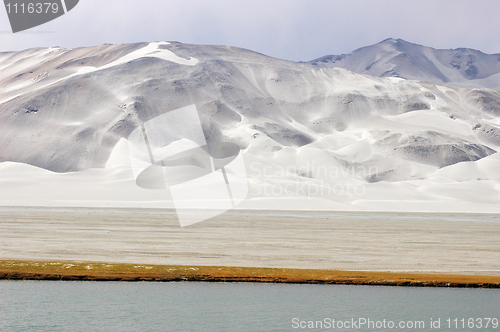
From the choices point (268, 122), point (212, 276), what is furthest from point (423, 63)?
point (212, 276)

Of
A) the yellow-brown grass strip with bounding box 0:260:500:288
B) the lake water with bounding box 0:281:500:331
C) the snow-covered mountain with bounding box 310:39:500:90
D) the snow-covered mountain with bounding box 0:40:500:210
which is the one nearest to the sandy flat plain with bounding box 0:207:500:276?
the yellow-brown grass strip with bounding box 0:260:500:288

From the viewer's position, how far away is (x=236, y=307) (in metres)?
8.93

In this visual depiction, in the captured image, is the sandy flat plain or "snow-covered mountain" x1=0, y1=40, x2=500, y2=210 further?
"snow-covered mountain" x1=0, y1=40, x2=500, y2=210

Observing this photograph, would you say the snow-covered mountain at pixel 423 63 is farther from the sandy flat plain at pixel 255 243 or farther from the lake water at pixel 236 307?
the lake water at pixel 236 307

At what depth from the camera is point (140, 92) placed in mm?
78688

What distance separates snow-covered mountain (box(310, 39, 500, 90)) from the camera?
15888cm

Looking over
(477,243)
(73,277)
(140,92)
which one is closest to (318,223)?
(477,243)

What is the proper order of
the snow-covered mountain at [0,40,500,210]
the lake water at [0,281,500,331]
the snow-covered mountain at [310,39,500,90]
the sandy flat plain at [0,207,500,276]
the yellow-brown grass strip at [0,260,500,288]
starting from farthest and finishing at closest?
the snow-covered mountain at [310,39,500,90] → the snow-covered mountain at [0,40,500,210] → the sandy flat plain at [0,207,500,276] → the yellow-brown grass strip at [0,260,500,288] → the lake water at [0,281,500,331]

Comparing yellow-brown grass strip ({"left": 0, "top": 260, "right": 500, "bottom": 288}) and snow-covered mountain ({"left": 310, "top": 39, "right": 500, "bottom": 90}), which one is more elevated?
snow-covered mountain ({"left": 310, "top": 39, "right": 500, "bottom": 90})

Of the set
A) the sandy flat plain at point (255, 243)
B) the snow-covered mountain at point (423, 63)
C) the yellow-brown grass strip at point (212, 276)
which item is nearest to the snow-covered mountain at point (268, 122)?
the sandy flat plain at point (255, 243)

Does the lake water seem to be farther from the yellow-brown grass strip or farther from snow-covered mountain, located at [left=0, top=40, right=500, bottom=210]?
snow-covered mountain, located at [left=0, top=40, right=500, bottom=210]

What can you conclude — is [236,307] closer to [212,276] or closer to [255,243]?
[212,276]

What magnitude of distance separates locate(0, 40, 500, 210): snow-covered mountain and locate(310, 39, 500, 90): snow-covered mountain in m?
59.5

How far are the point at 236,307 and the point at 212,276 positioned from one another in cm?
204
